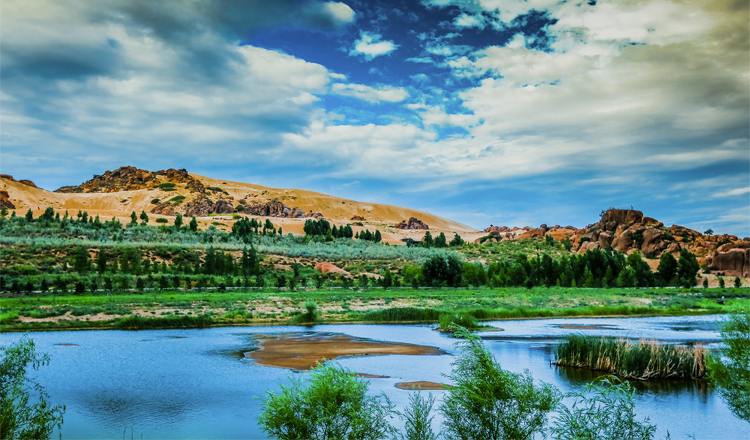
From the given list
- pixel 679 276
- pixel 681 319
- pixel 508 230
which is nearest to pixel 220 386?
pixel 681 319

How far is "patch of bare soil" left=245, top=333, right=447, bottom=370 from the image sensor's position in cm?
2073

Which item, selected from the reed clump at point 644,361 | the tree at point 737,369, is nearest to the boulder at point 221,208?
the reed clump at point 644,361

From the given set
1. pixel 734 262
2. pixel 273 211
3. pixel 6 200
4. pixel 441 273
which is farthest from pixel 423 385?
pixel 273 211

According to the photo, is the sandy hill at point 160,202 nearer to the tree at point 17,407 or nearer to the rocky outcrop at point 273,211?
the rocky outcrop at point 273,211

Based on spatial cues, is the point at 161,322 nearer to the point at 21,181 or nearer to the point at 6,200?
the point at 6,200

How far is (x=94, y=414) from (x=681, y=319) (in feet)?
125

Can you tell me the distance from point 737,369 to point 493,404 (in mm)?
6587

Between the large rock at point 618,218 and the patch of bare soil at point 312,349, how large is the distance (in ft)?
325

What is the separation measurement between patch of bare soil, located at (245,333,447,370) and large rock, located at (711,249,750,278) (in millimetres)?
77408

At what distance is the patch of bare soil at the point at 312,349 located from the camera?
20.7 m

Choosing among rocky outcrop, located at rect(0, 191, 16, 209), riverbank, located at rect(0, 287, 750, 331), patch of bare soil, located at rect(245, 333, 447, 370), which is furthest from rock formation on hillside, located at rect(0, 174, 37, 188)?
patch of bare soil, located at rect(245, 333, 447, 370)

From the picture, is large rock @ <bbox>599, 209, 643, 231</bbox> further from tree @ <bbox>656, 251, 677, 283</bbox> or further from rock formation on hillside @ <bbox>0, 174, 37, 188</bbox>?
rock formation on hillside @ <bbox>0, 174, 37, 188</bbox>

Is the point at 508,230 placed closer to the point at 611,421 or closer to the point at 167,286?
the point at 167,286

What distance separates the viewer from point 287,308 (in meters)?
40.3
